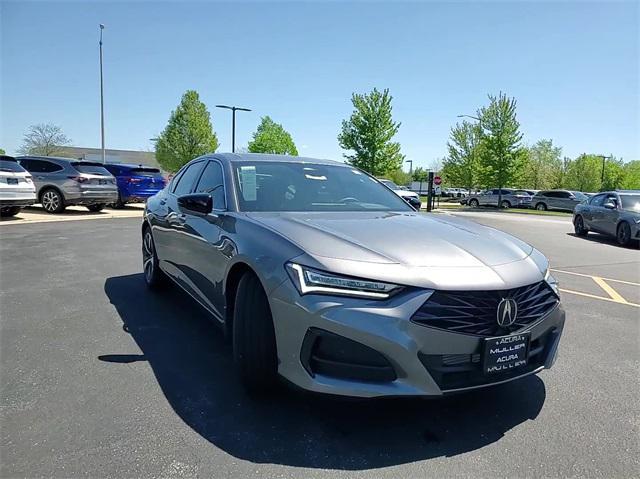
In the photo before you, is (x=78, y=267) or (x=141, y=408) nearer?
(x=141, y=408)

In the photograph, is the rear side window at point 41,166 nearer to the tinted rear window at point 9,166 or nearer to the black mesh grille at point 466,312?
the tinted rear window at point 9,166

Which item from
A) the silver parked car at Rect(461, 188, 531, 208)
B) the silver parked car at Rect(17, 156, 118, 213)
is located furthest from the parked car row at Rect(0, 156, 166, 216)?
the silver parked car at Rect(461, 188, 531, 208)

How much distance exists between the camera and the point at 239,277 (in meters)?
2.88

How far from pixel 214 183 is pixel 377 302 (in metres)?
2.15

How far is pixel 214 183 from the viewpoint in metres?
3.79

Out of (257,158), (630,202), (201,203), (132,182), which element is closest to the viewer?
(201,203)

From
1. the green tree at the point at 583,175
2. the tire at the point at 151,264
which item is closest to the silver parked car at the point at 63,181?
the tire at the point at 151,264

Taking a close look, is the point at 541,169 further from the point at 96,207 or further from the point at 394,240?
the point at 394,240

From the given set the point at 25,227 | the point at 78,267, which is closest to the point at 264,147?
the point at 25,227

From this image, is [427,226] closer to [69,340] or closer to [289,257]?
[289,257]

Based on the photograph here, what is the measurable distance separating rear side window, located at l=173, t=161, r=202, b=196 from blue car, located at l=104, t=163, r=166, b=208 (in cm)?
1299

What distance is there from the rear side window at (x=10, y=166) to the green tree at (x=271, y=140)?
43.9 meters

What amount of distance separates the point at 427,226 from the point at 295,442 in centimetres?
157

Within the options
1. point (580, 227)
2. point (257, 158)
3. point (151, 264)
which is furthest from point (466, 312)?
point (580, 227)
